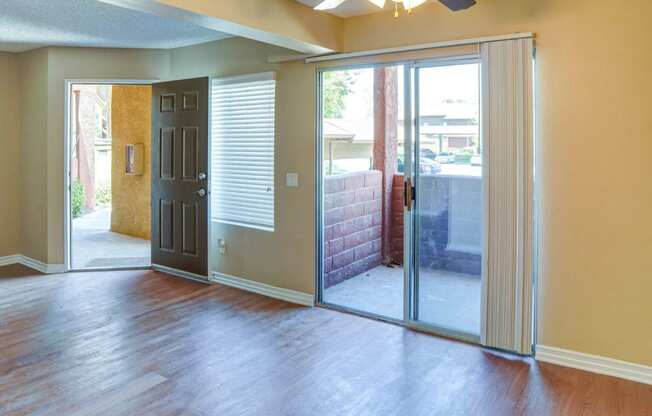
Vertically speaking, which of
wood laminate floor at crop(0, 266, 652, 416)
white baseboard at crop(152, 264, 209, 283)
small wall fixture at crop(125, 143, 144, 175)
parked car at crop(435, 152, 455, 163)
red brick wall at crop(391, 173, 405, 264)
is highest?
small wall fixture at crop(125, 143, 144, 175)

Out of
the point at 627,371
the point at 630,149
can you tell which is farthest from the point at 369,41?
the point at 627,371

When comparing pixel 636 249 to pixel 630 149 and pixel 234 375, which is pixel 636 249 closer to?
pixel 630 149

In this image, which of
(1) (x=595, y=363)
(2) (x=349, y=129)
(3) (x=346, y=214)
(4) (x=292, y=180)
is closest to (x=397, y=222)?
(3) (x=346, y=214)

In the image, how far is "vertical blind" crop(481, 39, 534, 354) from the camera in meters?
3.14

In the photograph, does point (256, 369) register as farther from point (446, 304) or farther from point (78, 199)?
point (78, 199)

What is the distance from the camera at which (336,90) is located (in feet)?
14.6

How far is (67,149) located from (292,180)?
272 centimetres

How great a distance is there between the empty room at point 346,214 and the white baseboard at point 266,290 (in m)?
0.03

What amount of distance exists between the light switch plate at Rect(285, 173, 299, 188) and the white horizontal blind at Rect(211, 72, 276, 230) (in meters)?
0.22

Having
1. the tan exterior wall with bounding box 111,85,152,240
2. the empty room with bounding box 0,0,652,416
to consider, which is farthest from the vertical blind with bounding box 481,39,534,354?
the tan exterior wall with bounding box 111,85,152,240

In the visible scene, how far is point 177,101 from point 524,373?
4.02 m

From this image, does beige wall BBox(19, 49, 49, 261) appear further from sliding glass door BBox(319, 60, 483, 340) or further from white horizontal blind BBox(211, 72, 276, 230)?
sliding glass door BBox(319, 60, 483, 340)

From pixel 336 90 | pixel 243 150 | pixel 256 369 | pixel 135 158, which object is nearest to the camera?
pixel 256 369

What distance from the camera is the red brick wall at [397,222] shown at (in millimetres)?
5586
